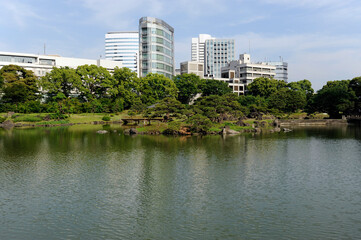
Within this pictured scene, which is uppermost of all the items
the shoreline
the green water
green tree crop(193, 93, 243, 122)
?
green tree crop(193, 93, 243, 122)

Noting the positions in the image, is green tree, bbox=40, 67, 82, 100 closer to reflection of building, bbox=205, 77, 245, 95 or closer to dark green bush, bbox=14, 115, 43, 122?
dark green bush, bbox=14, 115, 43, 122

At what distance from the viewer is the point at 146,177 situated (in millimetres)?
26266

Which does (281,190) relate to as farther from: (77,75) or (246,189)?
(77,75)

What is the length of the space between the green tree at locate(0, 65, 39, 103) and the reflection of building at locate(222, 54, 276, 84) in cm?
8469

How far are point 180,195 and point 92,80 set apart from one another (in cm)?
8310

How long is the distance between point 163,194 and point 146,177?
4823 mm

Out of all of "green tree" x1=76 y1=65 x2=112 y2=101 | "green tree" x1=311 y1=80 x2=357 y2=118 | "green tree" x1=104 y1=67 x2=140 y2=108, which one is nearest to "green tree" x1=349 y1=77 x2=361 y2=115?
"green tree" x1=311 y1=80 x2=357 y2=118

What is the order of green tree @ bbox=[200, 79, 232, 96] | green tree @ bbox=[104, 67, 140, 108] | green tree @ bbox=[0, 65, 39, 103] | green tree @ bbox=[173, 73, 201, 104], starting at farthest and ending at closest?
green tree @ bbox=[200, 79, 232, 96]
green tree @ bbox=[173, 73, 201, 104]
green tree @ bbox=[104, 67, 140, 108]
green tree @ bbox=[0, 65, 39, 103]

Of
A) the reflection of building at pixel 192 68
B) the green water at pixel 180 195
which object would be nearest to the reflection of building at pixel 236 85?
the reflection of building at pixel 192 68

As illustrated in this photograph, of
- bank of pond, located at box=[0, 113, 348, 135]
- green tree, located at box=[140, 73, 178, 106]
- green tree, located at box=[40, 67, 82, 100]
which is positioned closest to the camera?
bank of pond, located at box=[0, 113, 348, 135]

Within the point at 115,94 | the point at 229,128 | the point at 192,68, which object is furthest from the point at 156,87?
the point at 229,128

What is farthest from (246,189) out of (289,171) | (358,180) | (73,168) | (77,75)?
(77,75)

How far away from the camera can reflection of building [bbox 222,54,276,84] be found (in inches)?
5655

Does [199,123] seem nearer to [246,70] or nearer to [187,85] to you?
[187,85]
